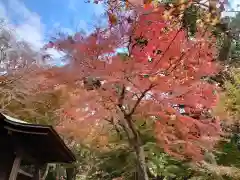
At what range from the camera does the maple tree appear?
9.35 metres

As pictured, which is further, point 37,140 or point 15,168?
point 37,140

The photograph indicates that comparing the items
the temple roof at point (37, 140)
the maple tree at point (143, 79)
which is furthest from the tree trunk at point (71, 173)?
the temple roof at point (37, 140)

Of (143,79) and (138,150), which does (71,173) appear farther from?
(143,79)

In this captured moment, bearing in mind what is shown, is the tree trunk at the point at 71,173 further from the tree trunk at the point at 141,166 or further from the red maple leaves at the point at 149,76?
the tree trunk at the point at 141,166

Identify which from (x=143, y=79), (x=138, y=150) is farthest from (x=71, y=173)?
(x=143, y=79)

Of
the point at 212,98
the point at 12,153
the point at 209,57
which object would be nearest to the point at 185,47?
the point at 209,57

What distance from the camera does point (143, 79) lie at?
9172 mm

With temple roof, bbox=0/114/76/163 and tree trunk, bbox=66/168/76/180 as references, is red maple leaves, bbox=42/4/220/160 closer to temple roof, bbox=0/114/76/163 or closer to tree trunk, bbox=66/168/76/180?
temple roof, bbox=0/114/76/163

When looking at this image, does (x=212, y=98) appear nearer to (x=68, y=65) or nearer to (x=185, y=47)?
(x=185, y=47)

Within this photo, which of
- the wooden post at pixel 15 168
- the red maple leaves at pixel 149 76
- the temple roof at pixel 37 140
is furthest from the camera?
the red maple leaves at pixel 149 76

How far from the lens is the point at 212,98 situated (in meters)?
11.1

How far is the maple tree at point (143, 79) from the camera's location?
9352mm

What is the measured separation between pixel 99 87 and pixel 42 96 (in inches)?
168

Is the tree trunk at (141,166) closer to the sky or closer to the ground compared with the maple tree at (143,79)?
closer to the ground
